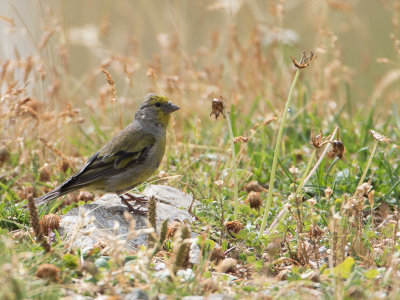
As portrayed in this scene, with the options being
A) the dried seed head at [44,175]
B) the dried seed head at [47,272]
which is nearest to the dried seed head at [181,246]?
the dried seed head at [47,272]

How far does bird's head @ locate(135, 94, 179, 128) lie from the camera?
17.6 feet

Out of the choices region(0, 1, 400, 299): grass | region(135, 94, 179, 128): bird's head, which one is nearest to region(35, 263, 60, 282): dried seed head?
region(0, 1, 400, 299): grass

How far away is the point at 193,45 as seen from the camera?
12.3m

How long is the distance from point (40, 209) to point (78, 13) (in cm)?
899

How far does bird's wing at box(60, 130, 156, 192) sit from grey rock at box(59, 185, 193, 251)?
209 millimetres

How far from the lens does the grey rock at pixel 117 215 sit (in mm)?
3822

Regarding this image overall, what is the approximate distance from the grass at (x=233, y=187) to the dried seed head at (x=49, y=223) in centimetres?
12

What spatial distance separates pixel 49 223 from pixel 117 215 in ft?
2.16

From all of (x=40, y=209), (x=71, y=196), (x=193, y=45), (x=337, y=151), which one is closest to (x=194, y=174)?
(x=71, y=196)

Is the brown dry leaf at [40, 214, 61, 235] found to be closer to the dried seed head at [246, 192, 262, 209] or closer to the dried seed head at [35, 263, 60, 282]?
the dried seed head at [35, 263, 60, 282]

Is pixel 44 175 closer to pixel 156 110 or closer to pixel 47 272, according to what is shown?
pixel 156 110

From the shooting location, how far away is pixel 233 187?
197 inches

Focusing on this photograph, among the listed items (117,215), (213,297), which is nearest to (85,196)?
(117,215)

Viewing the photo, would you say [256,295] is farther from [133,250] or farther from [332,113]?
[332,113]
